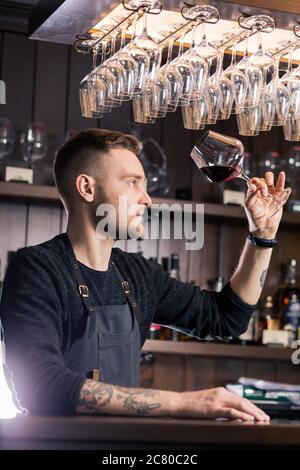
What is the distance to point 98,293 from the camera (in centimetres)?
236

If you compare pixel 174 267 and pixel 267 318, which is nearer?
pixel 174 267

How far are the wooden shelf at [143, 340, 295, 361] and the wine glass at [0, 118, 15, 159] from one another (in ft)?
2.99

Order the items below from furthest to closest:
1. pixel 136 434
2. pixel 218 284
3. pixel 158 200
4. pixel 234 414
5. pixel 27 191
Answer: pixel 218 284 → pixel 158 200 → pixel 27 191 → pixel 234 414 → pixel 136 434

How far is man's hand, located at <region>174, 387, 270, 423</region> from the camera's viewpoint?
1868 millimetres

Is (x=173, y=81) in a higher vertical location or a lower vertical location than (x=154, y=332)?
higher

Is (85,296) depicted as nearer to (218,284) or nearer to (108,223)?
(108,223)

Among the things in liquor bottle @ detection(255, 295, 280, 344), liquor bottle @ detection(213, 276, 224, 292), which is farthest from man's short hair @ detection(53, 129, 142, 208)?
liquor bottle @ detection(255, 295, 280, 344)

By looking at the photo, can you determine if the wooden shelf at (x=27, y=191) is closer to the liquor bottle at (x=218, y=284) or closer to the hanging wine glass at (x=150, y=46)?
the liquor bottle at (x=218, y=284)

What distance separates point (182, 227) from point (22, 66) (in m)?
0.92

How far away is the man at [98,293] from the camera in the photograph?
2.04 m

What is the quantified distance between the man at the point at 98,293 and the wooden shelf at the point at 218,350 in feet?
3.20

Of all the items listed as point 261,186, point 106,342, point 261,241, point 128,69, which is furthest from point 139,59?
point 106,342

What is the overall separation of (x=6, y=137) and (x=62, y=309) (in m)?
1.38

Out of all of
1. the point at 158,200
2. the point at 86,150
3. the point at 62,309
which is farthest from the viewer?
the point at 158,200
